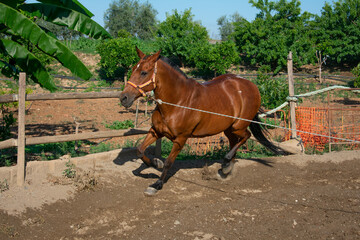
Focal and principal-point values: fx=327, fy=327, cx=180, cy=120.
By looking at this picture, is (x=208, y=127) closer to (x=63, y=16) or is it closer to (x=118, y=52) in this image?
(x=63, y=16)

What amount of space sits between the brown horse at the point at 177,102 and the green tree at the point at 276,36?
27980 mm

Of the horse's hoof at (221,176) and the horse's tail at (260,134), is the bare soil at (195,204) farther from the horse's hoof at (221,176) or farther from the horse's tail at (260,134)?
the horse's tail at (260,134)

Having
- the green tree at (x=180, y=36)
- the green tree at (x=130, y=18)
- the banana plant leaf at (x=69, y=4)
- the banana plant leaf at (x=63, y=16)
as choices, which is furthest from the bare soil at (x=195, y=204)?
the green tree at (x=130, y=18)

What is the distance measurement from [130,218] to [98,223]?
0.44 metres

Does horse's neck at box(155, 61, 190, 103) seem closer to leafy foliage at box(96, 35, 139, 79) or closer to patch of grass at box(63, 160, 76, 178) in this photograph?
patch of grass at box(63, 160, 76, 178)

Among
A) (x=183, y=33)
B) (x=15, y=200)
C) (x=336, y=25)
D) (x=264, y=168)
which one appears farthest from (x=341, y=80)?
(x=15, y=200)

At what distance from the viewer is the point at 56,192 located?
493 cm

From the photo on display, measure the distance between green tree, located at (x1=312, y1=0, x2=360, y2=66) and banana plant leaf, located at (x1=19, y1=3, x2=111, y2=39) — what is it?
1215 inches

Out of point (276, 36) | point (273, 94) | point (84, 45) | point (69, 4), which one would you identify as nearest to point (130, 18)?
point (84, 45)

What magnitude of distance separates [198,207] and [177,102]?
1.68m

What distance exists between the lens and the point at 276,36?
110 feet

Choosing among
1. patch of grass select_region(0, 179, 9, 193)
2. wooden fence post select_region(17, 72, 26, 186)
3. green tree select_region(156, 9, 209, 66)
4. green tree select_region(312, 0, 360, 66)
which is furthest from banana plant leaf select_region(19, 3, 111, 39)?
green tree select_region(312, 0, 360, 66)

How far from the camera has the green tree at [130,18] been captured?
2094 inches

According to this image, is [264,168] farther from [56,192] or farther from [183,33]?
[183,33]
